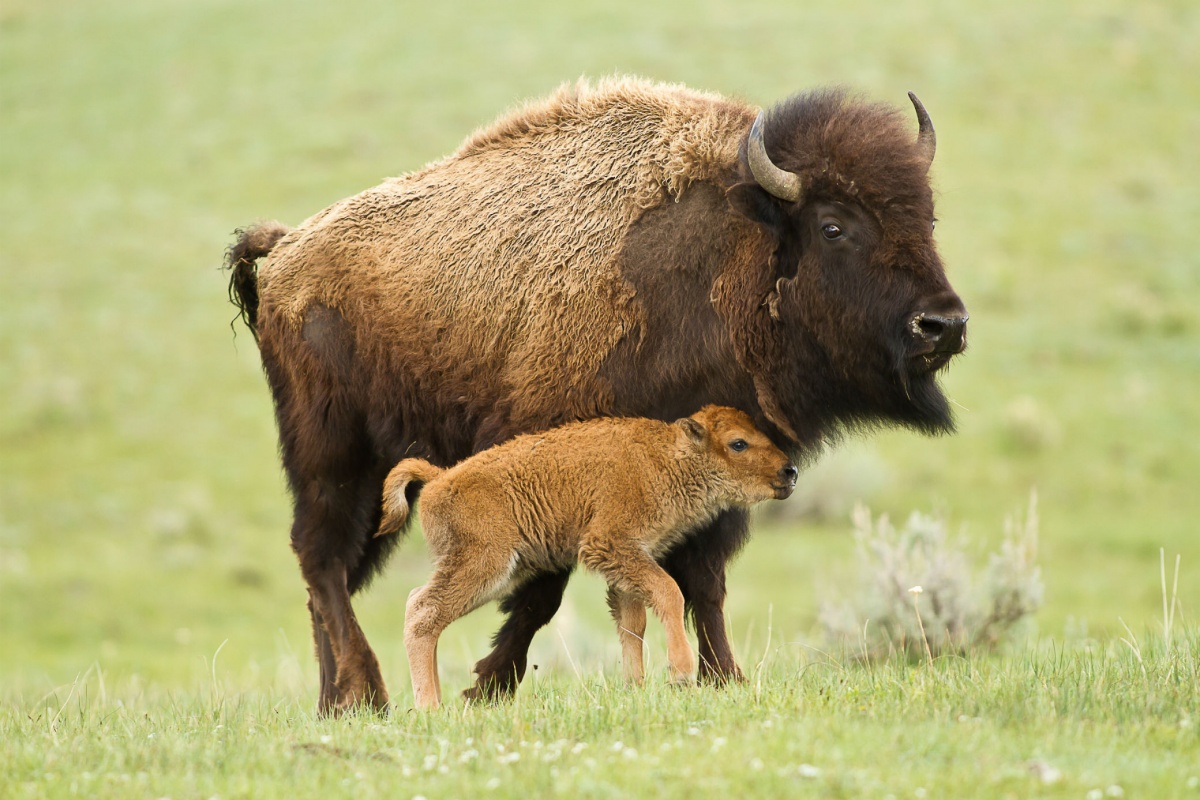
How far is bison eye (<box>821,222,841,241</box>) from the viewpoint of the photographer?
6.43 metres

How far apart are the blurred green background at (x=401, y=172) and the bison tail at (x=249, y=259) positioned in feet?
8.27

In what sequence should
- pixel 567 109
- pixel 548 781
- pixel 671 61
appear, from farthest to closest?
pixel 671 61 < pixel 567 109 < pixel 548 781

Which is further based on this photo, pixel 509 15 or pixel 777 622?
pixel 509 15

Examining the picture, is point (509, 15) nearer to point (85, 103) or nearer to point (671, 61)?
point (671, 61)

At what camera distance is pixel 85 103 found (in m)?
34.7

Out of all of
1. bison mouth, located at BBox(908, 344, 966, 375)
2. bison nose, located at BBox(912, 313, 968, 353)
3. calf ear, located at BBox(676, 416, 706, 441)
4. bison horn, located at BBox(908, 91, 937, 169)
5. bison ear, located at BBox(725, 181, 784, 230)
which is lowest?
calf ear, located at BBox(676, 416, 706, 441)

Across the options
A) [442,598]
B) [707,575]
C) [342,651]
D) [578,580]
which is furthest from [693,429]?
[578,580]

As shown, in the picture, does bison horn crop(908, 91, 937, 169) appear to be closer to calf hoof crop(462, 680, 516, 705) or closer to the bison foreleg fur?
calf hoof crop(462, 680, 516, 705)

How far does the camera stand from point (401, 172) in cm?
2306

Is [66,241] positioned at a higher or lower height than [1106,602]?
higher

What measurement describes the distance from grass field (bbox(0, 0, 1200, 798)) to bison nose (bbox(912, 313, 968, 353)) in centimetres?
132

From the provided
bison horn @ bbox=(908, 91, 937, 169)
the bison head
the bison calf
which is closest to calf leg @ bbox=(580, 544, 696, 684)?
the bison calf

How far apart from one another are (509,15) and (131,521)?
2171 cm

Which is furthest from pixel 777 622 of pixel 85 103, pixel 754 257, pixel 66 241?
pixel 85 103
